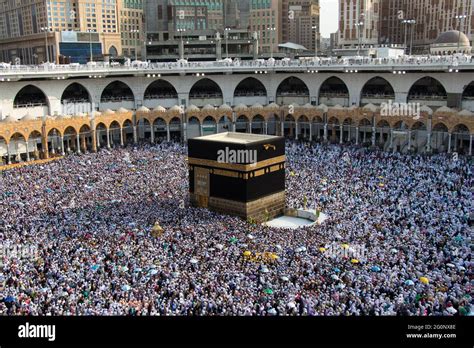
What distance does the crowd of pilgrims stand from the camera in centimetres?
1531

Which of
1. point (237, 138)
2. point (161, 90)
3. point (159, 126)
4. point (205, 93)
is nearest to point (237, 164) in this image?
point (237, 138)

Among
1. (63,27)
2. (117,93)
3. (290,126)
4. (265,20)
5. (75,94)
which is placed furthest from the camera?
(265,20)

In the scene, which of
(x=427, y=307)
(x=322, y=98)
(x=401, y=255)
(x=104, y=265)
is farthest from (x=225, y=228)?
(x=322, y=98)

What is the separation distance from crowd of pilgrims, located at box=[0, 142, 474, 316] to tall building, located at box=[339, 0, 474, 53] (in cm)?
4937

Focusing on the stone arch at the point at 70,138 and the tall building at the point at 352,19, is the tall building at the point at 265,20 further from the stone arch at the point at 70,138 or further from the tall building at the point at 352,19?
the stone arch at the point at 70,138

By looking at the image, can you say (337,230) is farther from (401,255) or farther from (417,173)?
(417,173)

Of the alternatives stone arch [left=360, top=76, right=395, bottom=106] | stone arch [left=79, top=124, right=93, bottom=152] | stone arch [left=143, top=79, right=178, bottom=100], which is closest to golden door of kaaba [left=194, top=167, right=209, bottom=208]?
stone arch [left=79, top=124, right=93, bottom=152]

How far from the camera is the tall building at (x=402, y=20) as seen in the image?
85.6 m

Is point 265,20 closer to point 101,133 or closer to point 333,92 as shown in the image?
point 333,92

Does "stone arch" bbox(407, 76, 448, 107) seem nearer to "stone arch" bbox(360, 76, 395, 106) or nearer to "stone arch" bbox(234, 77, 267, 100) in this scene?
"stone arch" bbox(360, 76, 395, 106)

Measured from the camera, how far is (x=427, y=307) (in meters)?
14.9

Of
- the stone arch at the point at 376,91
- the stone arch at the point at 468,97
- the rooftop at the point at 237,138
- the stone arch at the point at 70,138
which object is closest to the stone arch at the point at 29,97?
the stone arch at the point at 70,138

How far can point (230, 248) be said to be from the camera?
1981 cm

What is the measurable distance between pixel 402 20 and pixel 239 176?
232 feet
